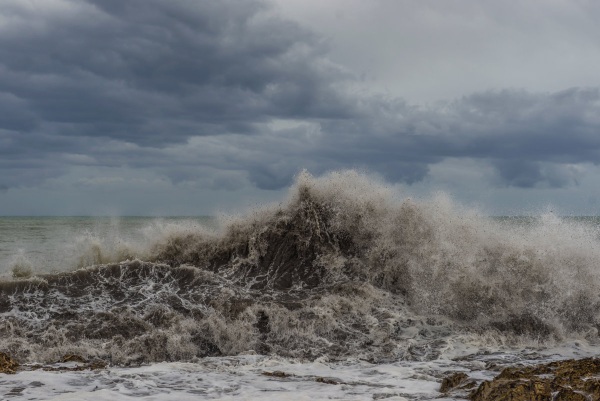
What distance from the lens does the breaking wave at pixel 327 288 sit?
8617 mm

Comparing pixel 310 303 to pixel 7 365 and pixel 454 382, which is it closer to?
pixel 454 382

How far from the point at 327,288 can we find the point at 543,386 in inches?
223

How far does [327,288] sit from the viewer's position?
34.9 feet

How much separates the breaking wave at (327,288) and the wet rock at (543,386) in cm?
254

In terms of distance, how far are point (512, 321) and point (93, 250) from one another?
29.1ft

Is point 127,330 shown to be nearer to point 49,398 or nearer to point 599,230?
point 49,398

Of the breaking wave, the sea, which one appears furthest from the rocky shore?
the breaking wave

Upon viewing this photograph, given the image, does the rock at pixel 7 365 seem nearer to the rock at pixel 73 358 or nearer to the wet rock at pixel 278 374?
the rock at pixel 73 358

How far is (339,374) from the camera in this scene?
23.0 feet

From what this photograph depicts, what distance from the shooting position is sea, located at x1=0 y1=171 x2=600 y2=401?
6750mm

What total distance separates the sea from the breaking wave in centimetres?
3

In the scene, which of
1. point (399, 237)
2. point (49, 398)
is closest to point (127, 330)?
point (49, 398)

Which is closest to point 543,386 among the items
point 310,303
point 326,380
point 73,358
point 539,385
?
point 539,385

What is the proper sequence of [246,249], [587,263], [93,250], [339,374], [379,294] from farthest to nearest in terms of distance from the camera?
1. [93,250]
2. [246,249]
3. [587,263]
4. [379,294]
5. [339,374]
